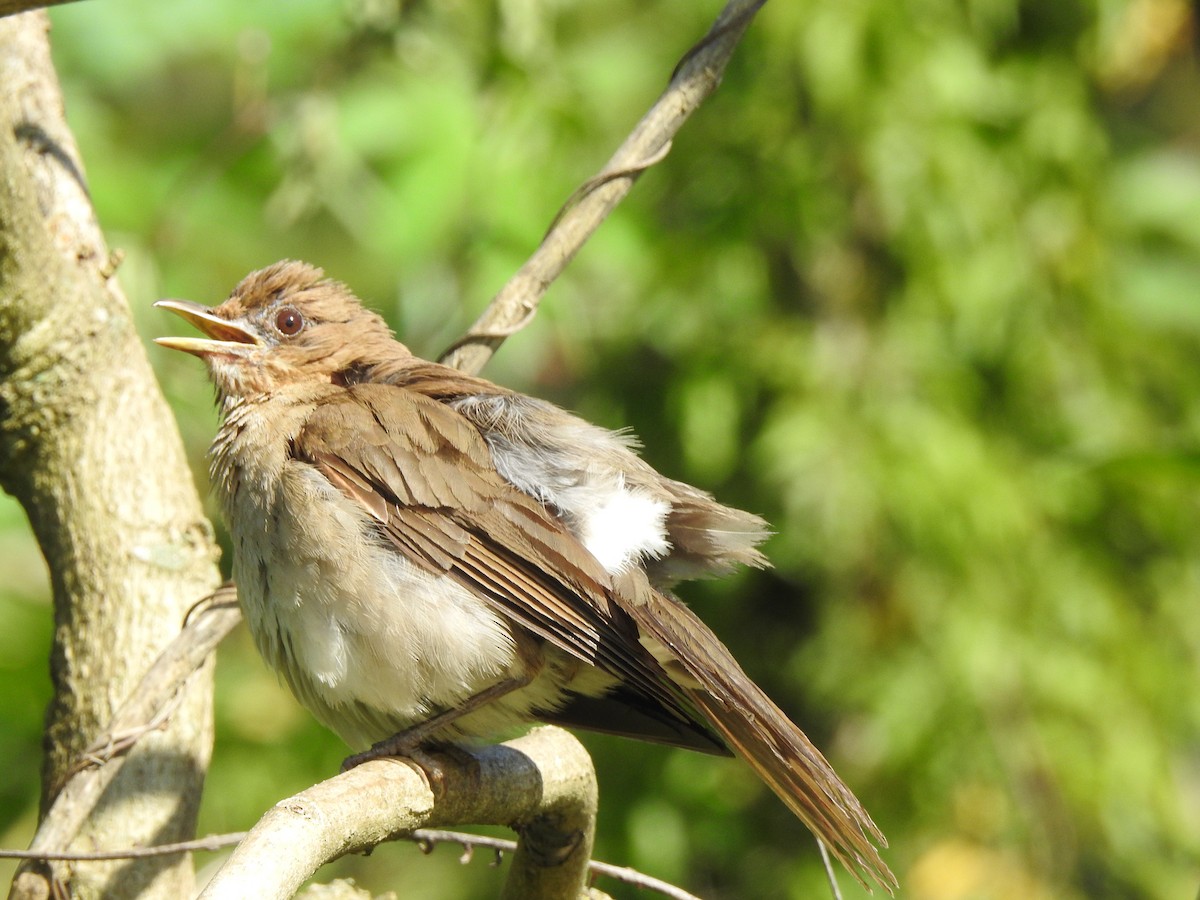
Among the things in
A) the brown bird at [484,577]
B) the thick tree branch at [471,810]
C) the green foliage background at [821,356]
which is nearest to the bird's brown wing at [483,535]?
the brown bird at [484,577]

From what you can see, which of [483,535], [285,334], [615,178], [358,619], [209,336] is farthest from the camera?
[209,336]

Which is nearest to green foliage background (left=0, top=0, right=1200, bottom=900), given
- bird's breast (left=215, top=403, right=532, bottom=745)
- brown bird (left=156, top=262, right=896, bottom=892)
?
brown bird (left=156, top=262, right=896, bottom=892)

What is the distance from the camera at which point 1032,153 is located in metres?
5.99

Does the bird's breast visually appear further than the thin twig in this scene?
Yes

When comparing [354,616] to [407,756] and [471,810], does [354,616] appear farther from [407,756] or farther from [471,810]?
[471,810]

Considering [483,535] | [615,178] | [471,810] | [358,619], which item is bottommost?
[471,810]

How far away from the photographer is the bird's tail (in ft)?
9.50

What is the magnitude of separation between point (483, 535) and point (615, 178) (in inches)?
39.4

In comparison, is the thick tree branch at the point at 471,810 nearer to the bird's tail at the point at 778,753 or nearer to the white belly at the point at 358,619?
the white belly at the point at 358,619

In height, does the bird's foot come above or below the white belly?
below

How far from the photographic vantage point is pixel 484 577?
126 inches

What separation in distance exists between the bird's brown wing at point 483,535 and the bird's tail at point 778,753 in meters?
0.12

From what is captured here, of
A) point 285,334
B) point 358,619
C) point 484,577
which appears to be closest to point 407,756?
point 358,619

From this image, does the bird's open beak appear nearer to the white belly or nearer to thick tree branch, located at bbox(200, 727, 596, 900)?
the white belly
